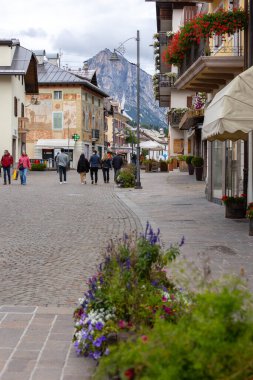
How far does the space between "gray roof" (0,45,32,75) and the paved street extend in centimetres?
3255

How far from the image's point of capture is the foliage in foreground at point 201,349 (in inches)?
95.1

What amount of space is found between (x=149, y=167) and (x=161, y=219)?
128 ft

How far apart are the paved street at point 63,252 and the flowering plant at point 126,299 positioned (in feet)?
0.74

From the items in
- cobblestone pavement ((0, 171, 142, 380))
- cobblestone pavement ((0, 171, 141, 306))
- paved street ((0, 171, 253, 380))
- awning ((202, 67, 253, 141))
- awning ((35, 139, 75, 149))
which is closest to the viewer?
cobblestone pavement ((0, 171, 142, 380))

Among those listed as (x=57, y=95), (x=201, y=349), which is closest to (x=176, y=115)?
(x=57, y=95)

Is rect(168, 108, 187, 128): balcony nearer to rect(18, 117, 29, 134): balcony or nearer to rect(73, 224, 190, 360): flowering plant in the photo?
rect(18, 117, 29, 134): balcony

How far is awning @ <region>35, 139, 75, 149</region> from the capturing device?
72.4 meters

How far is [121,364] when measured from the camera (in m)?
2.62

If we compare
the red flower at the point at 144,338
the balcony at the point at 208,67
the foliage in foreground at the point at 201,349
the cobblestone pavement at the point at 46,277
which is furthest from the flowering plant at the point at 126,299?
the balcony at the point at 208,67

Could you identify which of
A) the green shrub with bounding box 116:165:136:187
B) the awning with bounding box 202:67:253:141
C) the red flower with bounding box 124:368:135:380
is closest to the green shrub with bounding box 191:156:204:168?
the green shrub with bounding box 116:165:136:187

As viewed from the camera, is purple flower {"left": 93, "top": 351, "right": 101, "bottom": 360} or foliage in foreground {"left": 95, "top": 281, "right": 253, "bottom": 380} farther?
purple flower {"left": 93, "top": 351, "right": 101, "bottom": 360}

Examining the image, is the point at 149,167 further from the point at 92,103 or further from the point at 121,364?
the point at 121,364

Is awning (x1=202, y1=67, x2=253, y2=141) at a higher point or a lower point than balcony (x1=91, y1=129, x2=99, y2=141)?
lower

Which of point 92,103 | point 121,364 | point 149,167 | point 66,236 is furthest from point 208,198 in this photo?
point 92,103
